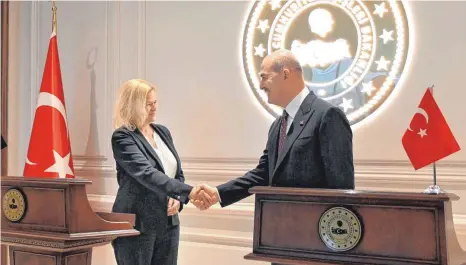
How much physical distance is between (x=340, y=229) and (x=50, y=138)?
2.55m

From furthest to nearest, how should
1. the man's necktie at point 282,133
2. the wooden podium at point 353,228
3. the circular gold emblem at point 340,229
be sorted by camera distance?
the man's necktie at point 282,133
the circular gold emblem at point 340,229
the wooden podium at point 353,228

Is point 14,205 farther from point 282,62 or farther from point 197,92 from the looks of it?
point 197,92

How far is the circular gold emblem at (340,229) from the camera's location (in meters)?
1.91

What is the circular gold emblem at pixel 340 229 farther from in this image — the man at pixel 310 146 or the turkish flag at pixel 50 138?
the turkish flag at pixel 50 138

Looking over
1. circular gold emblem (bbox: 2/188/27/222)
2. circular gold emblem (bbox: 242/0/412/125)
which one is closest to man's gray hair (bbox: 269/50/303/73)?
circular gold emblem (bbox: 242/0/412/125)

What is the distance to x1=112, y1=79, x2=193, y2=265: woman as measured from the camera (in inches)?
111

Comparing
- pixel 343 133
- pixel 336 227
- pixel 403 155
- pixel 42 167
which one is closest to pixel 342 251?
pixel 336 227

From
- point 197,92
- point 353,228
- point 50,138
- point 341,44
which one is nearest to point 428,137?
point 353,228

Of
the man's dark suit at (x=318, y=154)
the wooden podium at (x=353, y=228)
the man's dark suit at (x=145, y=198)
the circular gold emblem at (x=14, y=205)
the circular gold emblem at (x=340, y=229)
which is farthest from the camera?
the man's dark suit at (x=145, y=198)

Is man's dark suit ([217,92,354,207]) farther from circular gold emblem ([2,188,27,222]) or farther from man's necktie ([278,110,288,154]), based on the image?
circular gold emblem ([2,188,27,222])

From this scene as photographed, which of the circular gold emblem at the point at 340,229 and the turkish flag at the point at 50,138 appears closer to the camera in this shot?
the circular gold emblem at the point at 340,229

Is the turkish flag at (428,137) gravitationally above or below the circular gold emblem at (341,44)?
below

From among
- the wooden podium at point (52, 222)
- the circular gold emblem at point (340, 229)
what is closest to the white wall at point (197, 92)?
the wooden podium at point (52, 222)

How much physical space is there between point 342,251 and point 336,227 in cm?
8
